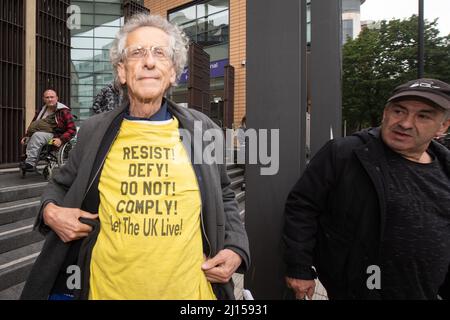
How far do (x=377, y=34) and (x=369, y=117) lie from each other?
15.0 ft

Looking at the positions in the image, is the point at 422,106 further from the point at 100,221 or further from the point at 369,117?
the point at 369,117

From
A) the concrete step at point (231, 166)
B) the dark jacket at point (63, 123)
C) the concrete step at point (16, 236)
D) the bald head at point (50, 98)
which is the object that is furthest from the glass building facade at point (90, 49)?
the concrete step at point (16, 236)

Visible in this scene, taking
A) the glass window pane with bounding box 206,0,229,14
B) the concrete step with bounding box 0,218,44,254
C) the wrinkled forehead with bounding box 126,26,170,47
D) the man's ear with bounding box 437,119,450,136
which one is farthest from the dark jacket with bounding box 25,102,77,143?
the glass window pane with bounding box 206,0,229,14

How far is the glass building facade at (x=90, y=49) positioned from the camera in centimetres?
Result: 1590

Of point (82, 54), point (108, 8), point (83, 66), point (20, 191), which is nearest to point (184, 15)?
point (108, 8)

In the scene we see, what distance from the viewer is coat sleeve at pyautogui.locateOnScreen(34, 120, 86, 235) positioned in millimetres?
1318

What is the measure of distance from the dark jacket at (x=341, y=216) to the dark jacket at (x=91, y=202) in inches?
12.8

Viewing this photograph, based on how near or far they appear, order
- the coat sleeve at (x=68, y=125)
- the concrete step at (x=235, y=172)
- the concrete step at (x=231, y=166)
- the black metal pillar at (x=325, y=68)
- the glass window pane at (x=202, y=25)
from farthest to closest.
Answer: the glass window pane at (x=202, y=25)
the concrete step at (x=231, y=166)
the concrete step at (x=235, y=172)
the coat sleeve at (x=68, y=125)
the black metal pillar at (x=325, y=68)

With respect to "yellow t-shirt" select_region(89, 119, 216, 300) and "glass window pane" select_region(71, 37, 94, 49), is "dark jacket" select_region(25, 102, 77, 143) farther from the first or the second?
"glass window pane" select_region(71, 37, 94, 49)

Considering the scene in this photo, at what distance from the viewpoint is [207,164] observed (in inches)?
53.2

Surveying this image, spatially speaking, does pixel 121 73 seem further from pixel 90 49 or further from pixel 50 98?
pixel 90 49

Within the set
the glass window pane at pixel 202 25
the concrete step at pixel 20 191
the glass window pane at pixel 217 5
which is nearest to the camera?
the concrete step at pixel 20 191

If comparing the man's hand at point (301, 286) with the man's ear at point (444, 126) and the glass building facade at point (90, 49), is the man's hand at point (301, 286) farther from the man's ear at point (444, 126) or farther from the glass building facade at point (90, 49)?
the glass building facade at point (90, 49)

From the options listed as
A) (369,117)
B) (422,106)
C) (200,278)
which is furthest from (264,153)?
(369,117)
